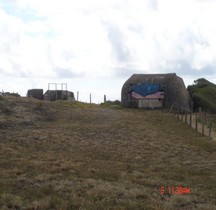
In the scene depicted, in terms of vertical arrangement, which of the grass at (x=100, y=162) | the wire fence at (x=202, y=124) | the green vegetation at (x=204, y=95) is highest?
the green vegetation at (x=204, y=95)

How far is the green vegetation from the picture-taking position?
6141cm

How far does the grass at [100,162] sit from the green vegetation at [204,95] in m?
14.8

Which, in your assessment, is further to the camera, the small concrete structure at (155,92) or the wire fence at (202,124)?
the small concrete structure at (155,92)

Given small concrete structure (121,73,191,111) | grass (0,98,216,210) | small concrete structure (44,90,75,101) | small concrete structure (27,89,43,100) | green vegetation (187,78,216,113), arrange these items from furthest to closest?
small concrete structure (27,89,43,100) < small concrete structure (44,90,75,101) < green vegetation (187,78,216,113) < small concrete structure (121,73,191,111) < grass (0,98,216,210)

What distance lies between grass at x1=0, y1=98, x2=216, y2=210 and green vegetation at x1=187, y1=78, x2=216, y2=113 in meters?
14.8

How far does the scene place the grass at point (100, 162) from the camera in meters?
12.8

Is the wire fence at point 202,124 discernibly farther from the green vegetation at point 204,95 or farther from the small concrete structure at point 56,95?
the small concrete structure at point 56,95

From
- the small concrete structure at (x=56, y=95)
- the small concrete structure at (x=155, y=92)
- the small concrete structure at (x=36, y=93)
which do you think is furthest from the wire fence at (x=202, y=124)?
the small concrete structure at (x=36, y=93)

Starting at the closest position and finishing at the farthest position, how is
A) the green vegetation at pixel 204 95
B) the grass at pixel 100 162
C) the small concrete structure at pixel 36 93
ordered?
the grass at pixel 100 162, the green vegetation at pixel 204 95, the small concrete structure at pixel 36 93

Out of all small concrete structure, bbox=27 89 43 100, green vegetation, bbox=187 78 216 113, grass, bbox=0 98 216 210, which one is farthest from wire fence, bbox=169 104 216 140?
small concrete structure, bbox=27 89 43 100

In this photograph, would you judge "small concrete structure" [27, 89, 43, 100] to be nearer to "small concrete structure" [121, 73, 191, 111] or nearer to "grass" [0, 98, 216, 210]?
"small concrete structure" [121, 73, 191, 111]

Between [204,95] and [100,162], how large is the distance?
4513cm

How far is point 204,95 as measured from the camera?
6431 centimetres

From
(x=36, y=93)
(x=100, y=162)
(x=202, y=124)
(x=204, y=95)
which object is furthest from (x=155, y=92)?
(x=100, y=162)
